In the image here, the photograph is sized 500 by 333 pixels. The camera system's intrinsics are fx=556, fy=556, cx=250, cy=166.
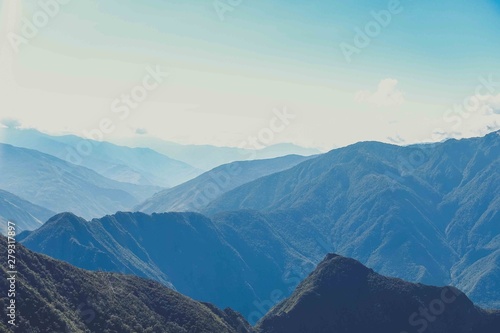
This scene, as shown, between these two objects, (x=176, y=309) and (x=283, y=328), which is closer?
(x=176, y=309)

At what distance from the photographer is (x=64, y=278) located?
456 feet

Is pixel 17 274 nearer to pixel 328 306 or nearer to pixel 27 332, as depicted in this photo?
pixel 27 332

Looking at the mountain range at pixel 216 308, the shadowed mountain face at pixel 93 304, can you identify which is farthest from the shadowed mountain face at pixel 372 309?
the shadowed mountain face at pixel 93 304

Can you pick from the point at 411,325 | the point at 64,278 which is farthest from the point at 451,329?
the point at 64,278

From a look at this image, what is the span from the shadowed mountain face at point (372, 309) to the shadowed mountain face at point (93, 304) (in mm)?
22017

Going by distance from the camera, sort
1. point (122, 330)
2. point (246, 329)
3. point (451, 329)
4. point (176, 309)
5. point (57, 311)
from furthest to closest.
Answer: point (451, 329) → point (246, 329) → point (176, 309) → point (122, 330) → point (57, 311)

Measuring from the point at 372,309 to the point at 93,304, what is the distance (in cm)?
9202

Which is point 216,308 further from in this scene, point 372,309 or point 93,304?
point 372,309

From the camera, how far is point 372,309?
18162cm

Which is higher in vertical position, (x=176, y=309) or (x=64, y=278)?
(x=64, y=278)

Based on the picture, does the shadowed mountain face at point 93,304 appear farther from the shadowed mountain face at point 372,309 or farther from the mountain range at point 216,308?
the shadowed mountain face at point 372,309

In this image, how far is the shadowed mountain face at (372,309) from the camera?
178 meters

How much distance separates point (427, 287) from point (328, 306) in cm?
3626

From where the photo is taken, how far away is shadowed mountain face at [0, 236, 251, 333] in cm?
11688
